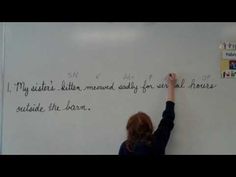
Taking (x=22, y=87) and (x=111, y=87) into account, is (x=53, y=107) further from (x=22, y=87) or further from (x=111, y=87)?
(x=111, y=87)

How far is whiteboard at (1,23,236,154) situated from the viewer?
1.62 metres

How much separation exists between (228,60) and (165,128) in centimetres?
54

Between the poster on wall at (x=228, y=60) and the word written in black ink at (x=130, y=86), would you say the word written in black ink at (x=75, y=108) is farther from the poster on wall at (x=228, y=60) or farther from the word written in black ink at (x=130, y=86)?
the poster on wall at (x=228, y=60)

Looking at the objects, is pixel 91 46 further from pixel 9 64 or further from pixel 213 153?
pixel 213 153

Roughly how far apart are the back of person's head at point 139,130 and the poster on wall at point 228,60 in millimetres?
525

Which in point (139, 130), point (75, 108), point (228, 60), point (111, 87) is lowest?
point (139, 130)

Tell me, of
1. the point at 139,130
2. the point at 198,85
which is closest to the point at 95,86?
the point at 139,130

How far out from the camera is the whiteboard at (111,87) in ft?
5.32

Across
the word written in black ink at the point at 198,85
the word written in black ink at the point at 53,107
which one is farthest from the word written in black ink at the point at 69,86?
the word written in black ink at the point at 198,85

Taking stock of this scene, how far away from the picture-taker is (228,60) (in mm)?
1622

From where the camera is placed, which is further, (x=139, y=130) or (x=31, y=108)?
(x=31, y=108)
